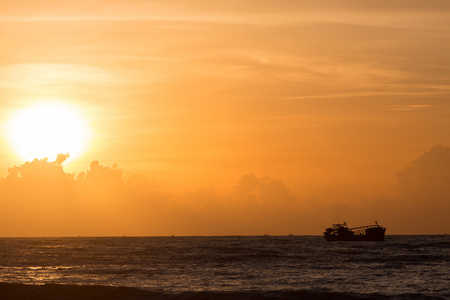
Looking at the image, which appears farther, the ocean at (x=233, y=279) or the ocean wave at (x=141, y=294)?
the ocean at (x=233, y=279)

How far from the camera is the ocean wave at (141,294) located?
52344 millimetres

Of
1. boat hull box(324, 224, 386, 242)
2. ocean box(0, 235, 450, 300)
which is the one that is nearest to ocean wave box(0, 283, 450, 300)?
ocean box(0, 235, 450, 300)

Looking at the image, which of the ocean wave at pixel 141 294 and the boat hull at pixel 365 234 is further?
the boat hull at pixel 365 234

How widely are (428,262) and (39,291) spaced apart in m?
66.5

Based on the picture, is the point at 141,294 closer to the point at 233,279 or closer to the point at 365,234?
the point at 233,279

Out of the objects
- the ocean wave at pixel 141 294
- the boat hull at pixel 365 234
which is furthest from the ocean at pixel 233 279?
the boat hull at pixel 365 234

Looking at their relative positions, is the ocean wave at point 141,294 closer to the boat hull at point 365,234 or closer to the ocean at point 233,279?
the ocean at point 233,279

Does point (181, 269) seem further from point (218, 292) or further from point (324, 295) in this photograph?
point (324, 295)

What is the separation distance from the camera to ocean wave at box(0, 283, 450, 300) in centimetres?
5234

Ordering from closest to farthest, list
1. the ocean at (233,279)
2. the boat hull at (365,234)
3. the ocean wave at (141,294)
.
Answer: the ocean wave at (141,294) < the ocean at (233,279) < the boat hull at (365,234)

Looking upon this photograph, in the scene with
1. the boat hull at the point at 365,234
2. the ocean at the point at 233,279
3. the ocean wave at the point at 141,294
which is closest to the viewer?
the ocean wave at the point at 141,294

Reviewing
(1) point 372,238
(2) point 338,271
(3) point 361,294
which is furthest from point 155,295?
(1) point 372,238

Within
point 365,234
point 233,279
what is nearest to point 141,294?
point 233,279

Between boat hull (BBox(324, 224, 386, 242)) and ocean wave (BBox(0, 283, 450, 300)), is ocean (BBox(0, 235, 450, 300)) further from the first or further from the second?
boat hull (BBox(324, 224, 386, 242))
